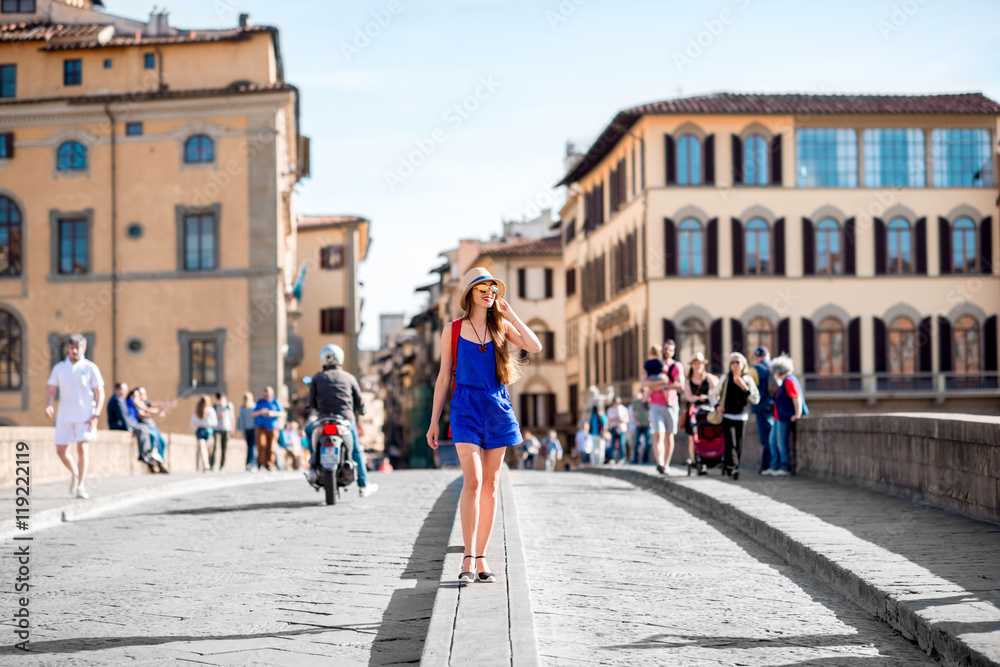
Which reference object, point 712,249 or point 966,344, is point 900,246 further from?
point 712,249

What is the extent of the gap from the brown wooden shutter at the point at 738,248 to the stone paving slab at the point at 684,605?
38.8 metres

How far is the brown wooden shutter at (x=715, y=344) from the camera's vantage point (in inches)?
1965

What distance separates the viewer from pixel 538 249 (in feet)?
243

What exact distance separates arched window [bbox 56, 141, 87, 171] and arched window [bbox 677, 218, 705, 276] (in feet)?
68.3

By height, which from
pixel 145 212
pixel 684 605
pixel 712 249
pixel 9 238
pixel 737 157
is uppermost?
pixel 737 157

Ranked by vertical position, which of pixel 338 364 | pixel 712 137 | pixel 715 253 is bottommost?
pixel 338 364

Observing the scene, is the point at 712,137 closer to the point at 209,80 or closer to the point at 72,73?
the point at 209,80

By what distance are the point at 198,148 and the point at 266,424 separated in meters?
Answer: 21.0

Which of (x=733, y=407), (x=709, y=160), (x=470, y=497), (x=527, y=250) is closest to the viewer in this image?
(x=470, y=497)

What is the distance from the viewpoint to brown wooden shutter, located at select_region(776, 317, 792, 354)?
166 ft

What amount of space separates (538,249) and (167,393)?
33336 mm

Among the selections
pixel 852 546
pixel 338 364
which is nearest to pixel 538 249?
pixel 338 364

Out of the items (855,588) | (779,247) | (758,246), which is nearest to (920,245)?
(779,247)

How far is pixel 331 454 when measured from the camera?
14.5 m
